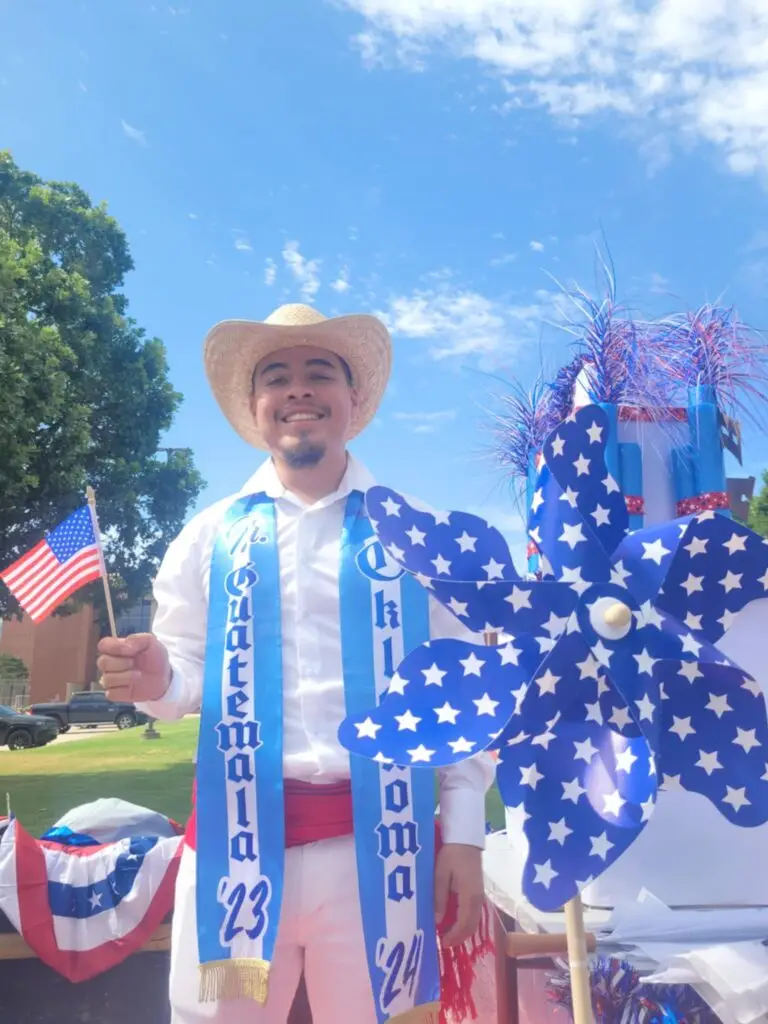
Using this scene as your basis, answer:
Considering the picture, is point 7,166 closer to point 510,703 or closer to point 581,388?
point 581,388

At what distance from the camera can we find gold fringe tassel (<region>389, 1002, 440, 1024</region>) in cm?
143

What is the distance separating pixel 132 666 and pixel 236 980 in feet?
2.05

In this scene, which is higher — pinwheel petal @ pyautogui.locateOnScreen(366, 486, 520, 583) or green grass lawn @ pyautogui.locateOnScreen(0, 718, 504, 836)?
pinwheel petal @ pyautogui.locateOnScreen(366, 486, 520, 583)

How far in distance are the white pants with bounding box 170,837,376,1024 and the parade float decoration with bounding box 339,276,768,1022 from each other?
45cm

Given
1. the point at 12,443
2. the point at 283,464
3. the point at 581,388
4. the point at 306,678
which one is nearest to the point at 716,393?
the point at 581,388

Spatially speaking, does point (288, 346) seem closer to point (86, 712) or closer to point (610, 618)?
point (610, 618)

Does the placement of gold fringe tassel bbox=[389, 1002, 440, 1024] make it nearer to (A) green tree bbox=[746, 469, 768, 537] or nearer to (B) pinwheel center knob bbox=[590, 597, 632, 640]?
(B) pinwheel center knob bbox=[590, 597, 632, 640]

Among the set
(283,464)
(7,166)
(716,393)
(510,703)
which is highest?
(7,166)

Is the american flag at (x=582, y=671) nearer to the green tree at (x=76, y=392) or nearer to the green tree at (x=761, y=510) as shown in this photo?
the green tree at (x=76, y=392)

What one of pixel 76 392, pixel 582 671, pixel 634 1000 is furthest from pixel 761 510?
pixel 582 671

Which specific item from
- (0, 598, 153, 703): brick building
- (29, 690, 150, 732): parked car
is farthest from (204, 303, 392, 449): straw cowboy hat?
(0, 598, 153, 703): brick building

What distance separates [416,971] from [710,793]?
2.18ft

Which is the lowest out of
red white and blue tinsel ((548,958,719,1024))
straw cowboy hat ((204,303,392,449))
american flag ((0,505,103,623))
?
red white and blue tinsel ((548,958,719,1024))

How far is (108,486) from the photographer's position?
380 inches
